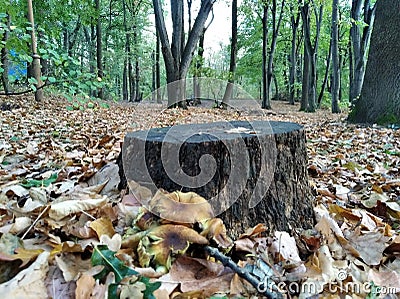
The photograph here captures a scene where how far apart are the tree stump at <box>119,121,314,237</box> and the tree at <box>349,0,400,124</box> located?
4.96 m

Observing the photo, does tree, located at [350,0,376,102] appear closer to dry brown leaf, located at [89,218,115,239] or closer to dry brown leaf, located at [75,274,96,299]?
dry brown leaf, located at [89,218,115,239]

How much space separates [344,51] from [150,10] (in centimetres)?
1686

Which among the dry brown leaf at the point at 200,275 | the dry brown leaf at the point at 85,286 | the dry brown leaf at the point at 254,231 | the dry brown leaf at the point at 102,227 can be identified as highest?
the dry brown leaf at the point at 102,227

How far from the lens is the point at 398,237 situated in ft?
4.74

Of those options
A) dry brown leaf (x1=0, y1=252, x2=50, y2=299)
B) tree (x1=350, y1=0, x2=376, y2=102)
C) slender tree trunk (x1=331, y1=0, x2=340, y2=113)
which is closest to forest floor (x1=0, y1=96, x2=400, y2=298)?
dry brown leaf (x1=0, y1=252, x2=50, y2=299)

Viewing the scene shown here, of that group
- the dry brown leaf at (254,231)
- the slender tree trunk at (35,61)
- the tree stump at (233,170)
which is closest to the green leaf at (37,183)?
the tree stump at (233,170)

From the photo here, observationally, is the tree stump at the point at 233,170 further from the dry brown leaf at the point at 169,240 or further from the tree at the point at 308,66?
the tree at the point at 308,66

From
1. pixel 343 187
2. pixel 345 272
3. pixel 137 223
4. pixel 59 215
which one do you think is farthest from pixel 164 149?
pixel 343 187

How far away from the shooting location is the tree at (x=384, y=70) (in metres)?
5.62

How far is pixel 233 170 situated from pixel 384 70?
5572mm

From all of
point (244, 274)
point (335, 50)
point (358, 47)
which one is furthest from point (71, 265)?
point (358, 47)

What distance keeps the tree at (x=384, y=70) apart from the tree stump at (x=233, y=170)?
4964 mm

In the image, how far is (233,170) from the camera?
4.85 feet

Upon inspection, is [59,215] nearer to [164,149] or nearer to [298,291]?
[164,149]
